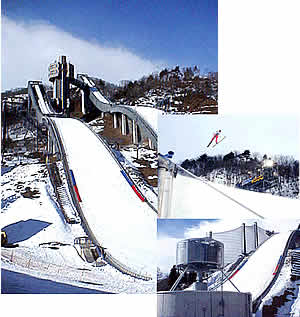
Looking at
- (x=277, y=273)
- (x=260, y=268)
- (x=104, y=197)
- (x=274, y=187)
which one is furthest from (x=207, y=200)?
(x=104, y=197)

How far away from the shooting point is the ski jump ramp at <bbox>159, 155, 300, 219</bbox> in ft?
18.1

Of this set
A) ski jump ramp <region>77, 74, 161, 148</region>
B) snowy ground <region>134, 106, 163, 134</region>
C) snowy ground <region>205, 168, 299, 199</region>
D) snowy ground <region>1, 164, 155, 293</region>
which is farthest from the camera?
snowy ground <region>134, 106, 163, 134</region>

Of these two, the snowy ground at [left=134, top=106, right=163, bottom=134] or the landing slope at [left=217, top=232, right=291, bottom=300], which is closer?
the landing slope at [left=217, top=232, right=291, bottom=300]

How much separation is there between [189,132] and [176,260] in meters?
1.33

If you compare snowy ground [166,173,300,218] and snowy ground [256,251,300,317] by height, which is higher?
snowy ground [166,173,300,218]

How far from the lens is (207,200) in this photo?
5559 mm

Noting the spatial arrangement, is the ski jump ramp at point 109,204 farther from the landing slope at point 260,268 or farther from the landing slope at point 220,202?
the landing slope at point 260,268

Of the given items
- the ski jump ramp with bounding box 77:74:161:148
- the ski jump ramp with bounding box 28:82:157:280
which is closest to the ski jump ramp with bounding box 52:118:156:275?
the ski jump ramp with bounding box 28:82:157:280

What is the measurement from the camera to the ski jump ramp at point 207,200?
552 centimetres

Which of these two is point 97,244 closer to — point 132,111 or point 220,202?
point 220,202

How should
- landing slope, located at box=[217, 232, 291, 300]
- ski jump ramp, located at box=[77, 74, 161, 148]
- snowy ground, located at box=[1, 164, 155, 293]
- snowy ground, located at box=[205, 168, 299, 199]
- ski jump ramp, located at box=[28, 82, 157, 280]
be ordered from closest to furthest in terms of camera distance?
1. landing slope, located at box=[217, 232, 291, 300]
2. snowy ground, located at box=[205, 168, 299, 199]
3. snowy ground, located at box=[1, 164, 155, 293]
4. ski jump ramp, located at box=[28, 82, 157, 280]
5. ski jump ramp, located at box=[77, 74, 161, 148]

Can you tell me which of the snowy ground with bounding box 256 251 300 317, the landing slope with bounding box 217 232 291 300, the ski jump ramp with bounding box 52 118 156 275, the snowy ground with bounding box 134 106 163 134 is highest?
the snowy ground with bounding box 134 106 163 134

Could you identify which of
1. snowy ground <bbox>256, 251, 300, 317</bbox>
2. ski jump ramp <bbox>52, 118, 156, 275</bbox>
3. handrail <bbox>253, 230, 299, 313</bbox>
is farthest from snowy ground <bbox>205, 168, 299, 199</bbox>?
ski jump ramp <bbox>52, 118, 156, 275</bbox>

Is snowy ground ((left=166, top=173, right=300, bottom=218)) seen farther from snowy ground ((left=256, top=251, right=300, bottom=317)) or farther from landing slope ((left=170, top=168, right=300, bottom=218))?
snowy ground ((left=256, top=251, right=300, bottom=317))
